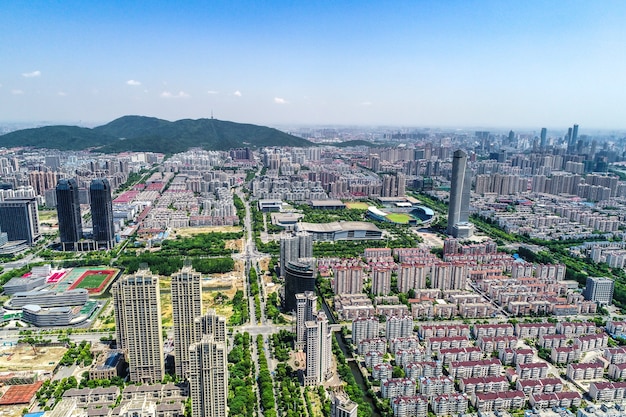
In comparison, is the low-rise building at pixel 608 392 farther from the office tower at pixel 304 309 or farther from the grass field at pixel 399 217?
the grass field at pixel 399 217

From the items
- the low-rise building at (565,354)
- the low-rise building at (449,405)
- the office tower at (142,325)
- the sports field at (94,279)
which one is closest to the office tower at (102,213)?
the sports field at (94,279)

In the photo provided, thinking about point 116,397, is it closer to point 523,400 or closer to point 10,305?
point 10,305

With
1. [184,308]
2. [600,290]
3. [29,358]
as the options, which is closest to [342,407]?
[184,308]

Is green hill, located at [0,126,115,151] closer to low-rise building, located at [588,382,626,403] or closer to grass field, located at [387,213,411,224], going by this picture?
grass field, located at [387,213,411,224]

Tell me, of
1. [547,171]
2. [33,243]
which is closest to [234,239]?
[33,243]

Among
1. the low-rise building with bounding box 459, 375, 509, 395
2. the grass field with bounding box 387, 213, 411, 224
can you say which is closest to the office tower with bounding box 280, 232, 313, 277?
the low-rise building with bounding box 459, 375, 509, 395

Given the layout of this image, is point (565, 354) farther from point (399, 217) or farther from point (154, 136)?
point (154, 136)
